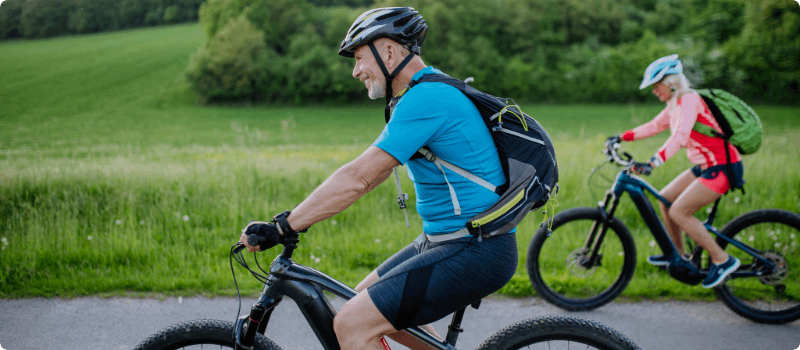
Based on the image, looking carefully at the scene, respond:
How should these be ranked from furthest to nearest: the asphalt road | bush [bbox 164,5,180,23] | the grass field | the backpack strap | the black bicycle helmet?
bush [bbox 164,5,180,23]
the grass field
the asphalt road
the black bicycle helmet
the backpack strap

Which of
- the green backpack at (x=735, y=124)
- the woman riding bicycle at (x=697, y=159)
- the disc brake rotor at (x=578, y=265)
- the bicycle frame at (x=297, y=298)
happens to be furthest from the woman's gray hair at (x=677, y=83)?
the bicycle frame at (x=297, y=298)

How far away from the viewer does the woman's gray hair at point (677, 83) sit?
12.2 ft

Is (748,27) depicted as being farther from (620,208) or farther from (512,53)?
(620,208)

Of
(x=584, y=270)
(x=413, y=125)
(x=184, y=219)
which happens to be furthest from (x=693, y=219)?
(x=184, y=219)

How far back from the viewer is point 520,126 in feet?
6.14

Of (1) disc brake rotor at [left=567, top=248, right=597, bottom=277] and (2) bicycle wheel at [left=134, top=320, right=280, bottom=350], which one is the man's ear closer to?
(2) bicycle wheel at [left=134, top=320, right=280, bottom=350]

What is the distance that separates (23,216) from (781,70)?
130 feet

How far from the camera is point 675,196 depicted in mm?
3959

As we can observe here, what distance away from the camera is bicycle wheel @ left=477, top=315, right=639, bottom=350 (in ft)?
5.99

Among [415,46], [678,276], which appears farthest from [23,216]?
[678,276]

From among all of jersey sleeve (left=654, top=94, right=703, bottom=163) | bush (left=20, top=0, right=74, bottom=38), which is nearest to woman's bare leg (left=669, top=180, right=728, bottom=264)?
jersey sleeve (left=654, top=94, right=703, bottom=163)

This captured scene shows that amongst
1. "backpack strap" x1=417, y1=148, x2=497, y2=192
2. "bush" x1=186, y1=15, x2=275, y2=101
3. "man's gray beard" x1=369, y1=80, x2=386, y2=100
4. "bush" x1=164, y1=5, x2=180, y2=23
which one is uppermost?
"bush" x1=164, y1=5, x2=180, y2=23

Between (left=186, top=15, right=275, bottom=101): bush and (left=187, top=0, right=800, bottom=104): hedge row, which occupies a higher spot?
(left=187, top=0, right=800, bottom=104): hedge row

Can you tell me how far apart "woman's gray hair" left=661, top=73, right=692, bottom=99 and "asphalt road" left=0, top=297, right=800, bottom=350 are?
1608 mm
